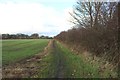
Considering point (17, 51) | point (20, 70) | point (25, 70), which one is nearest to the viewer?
point (25, 70)

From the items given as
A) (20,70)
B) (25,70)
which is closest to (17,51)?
(20,70)

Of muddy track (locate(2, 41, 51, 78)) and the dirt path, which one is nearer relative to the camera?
the dirt path

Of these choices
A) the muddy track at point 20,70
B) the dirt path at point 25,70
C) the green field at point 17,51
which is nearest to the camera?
the dirt path at point 25,70

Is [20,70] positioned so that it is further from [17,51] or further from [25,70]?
[17,51]

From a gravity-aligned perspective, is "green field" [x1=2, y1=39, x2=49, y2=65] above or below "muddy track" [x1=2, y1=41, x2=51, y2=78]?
above

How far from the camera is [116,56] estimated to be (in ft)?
51.9

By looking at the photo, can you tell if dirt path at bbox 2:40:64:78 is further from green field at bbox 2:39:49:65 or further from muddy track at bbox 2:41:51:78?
green field at bbox 2:39:49:65

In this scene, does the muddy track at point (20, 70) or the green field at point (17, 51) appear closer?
the muddy track at point (20, 70)

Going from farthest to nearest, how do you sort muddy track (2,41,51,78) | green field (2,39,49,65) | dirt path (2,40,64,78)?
1. green field (2,39,49,65)
2. muddy track (2,41,51,78)
3. dirt path (2,40,64,78)

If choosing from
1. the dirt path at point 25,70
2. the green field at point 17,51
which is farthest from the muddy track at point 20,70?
the green field at point 17,51

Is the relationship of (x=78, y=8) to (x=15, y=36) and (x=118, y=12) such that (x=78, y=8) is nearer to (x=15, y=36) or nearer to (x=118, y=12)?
(x=118, y=12)

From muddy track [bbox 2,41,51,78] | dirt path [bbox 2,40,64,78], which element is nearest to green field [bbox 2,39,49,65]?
dirt path [bbox 2,40,64,78]

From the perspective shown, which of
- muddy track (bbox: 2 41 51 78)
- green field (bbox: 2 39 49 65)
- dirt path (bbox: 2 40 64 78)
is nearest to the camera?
dirt path (bbox: 2 40 64 78)

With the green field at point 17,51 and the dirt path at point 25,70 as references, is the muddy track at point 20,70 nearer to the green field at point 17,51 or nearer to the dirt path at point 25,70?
the dirt path at point 25,70
